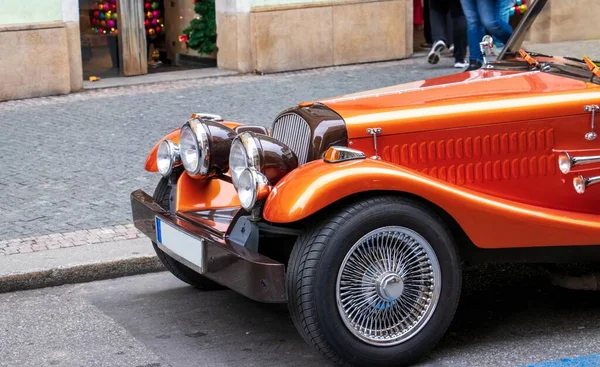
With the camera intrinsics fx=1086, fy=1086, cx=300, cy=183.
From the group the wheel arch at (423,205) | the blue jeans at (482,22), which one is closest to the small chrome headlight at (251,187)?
the wheel arch at (423,205)

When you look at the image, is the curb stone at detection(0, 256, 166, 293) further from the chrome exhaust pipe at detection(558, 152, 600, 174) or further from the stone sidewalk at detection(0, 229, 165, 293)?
the chrome exhaust pipe at detection(558, 152, 600, 174)

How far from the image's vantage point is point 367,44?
12312 millimetres

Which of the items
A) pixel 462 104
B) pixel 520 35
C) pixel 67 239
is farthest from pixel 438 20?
pixel 462 104

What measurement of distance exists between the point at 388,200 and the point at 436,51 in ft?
25.0

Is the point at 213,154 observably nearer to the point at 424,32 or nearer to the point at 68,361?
the point at 68,361

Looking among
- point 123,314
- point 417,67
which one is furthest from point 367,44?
point 123,314

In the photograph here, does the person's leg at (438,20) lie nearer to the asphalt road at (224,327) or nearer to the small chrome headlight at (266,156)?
the asphalt road at (224,327)

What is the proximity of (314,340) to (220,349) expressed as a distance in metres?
0.60

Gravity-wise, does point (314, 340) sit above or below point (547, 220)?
below

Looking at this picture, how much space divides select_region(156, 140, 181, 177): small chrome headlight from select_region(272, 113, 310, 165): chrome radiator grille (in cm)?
56

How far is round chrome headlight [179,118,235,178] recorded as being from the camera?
4895mm

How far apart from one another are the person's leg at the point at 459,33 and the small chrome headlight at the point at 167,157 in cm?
695

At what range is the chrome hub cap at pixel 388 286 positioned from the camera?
4.26 m

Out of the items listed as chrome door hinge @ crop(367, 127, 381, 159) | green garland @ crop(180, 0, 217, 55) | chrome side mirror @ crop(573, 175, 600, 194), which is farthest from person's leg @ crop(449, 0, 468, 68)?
chrome door hinge @ crop(367, 127, 381, 159)
